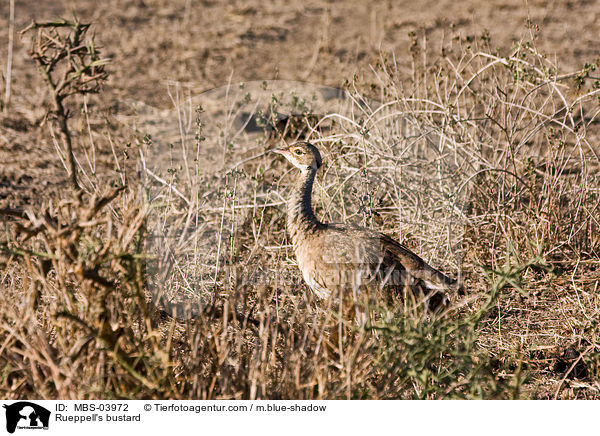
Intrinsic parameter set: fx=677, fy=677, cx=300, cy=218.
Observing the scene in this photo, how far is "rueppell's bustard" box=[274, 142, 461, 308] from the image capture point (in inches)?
160

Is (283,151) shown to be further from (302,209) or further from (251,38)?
(251,38)

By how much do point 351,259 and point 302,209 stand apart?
515 millimetres

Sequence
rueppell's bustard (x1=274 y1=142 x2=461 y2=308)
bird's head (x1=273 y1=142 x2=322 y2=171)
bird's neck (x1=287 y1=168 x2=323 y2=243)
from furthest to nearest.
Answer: bird's head (x1=273 y1=142 x2=322 y2=171)
bird's neck (x1=287 y1=168 x2=323 y2=243)
rueppell's bustard (x1=274 y1=142 x2=461 y2=308)

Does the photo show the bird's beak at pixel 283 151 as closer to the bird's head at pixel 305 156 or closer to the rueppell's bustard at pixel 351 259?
the bird's head at pixel 305 156
